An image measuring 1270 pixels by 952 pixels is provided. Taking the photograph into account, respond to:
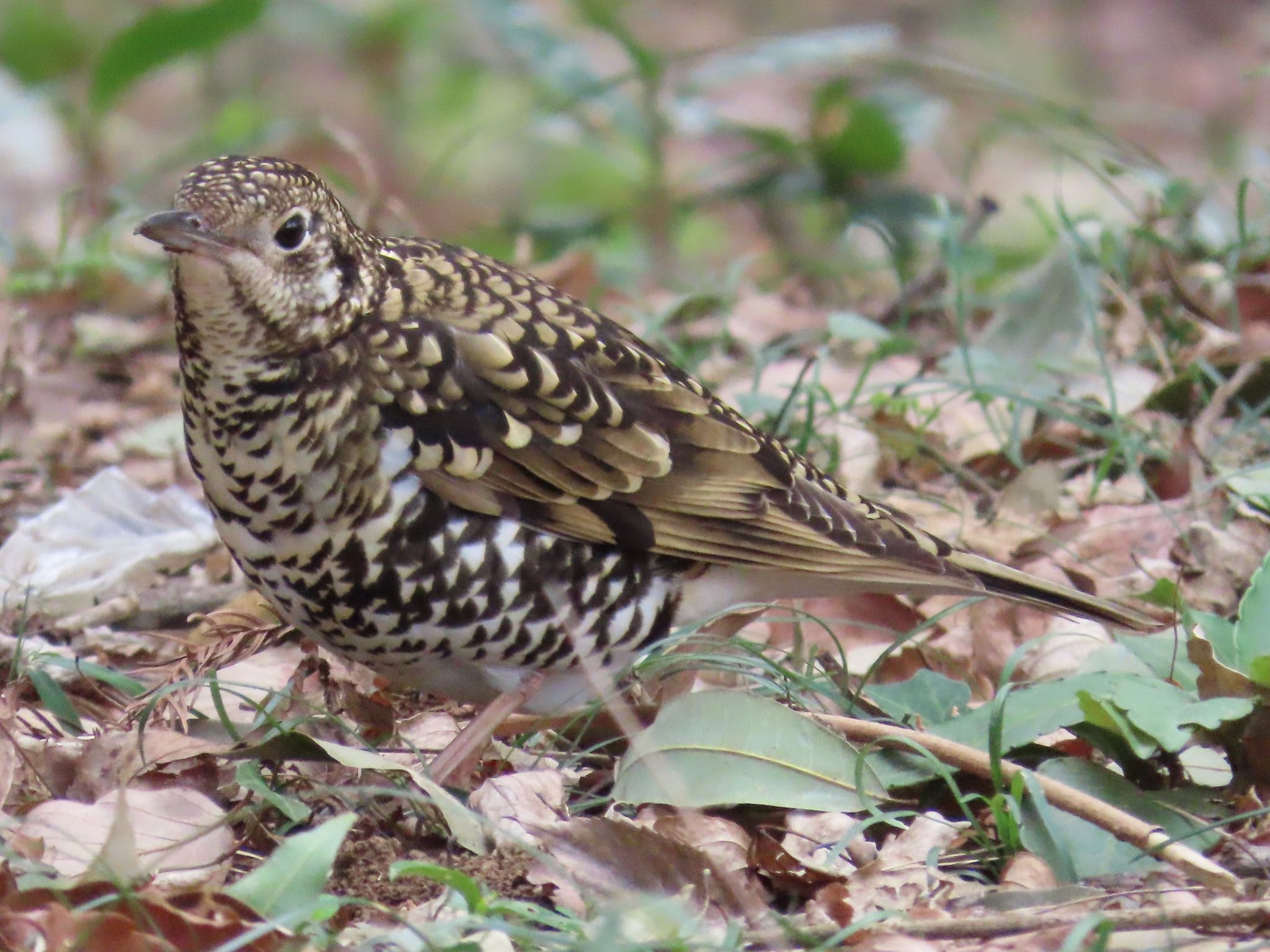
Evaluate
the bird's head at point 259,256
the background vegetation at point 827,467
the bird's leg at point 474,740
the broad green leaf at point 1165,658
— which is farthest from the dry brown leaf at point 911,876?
the bird's head at point 259,256

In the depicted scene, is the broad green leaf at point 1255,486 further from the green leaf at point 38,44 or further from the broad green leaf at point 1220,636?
the green leaf at point 38,44

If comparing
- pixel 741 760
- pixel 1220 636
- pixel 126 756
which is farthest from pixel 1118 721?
pixel 126 756

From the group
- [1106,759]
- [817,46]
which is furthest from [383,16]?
[1106,759]

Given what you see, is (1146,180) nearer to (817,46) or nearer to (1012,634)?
(817,46)

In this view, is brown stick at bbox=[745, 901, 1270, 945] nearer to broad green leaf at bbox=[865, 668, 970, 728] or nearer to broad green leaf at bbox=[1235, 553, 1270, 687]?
broad green leaf at bbox=[1235, 553, 1270, 687]

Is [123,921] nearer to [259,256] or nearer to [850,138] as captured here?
[259,256]

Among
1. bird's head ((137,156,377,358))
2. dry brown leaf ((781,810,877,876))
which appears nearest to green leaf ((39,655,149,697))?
bird's head ((137,156,377,358))

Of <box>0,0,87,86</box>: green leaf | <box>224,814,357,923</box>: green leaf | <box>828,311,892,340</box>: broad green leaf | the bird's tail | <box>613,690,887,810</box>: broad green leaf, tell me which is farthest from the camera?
<box>0,0,87,86</box>: green leaf
